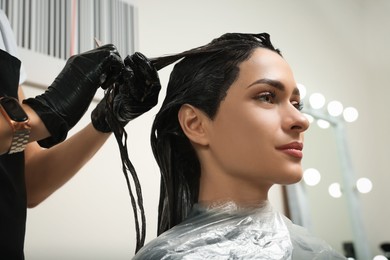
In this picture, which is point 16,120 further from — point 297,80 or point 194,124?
point 297,80

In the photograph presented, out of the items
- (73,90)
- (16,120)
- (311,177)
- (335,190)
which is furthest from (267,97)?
(335,190)

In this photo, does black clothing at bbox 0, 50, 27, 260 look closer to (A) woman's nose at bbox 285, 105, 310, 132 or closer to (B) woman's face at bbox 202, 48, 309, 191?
(B) woman's face at bbox 202, 48, 309, 191

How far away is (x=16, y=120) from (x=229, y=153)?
432 millimetres

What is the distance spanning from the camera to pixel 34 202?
3.74 feet

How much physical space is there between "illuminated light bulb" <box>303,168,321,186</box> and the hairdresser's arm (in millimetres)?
1301

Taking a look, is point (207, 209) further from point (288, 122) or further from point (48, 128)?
point (48, 128)

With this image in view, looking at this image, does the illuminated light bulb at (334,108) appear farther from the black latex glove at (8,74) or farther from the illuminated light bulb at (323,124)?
the black latex glove at (8,74)

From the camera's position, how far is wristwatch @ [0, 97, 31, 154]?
28.6 inches

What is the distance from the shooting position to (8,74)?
98 cm

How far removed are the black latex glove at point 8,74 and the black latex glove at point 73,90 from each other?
0.55ft

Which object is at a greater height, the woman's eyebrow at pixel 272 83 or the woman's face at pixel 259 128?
the woman's eyebrow at pixel 272 83

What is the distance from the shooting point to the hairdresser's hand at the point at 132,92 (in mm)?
938

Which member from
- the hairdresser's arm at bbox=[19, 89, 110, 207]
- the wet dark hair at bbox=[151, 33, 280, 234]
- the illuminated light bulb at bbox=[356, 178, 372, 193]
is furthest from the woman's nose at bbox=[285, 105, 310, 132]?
the illuminated light bulb at bbox=[356, 178, 372, 193]

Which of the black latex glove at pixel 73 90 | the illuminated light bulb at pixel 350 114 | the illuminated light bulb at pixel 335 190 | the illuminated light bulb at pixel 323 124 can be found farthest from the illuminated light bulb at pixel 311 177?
the black latex glove at pixel 73 90
